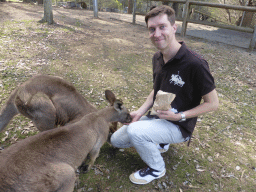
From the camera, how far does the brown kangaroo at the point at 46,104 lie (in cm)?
250

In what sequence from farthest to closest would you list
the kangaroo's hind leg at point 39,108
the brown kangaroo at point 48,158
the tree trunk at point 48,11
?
the tree trunk at point 48,11 → the kangaroo's hind leg at point 39,108 → the brown kangaroo at point 48,158

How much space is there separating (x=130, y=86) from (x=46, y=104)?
8.19 ft

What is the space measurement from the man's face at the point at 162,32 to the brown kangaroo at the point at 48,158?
1308 mm

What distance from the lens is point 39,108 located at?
2.47 metres

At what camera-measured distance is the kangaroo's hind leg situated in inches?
97.4

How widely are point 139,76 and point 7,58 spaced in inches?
145

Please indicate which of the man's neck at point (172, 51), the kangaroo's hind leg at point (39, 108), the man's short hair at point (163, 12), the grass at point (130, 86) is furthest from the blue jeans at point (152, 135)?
the man's short hair at point (163, 12)

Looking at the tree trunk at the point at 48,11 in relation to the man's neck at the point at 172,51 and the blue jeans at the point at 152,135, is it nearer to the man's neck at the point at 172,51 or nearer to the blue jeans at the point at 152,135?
the man's neck at the point at 172,51

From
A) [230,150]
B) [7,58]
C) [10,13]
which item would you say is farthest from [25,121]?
[10,13]

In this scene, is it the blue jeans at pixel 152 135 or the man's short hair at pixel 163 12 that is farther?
the blue jeans at pixel 152 135

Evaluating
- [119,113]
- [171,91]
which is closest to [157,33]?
[171,91]

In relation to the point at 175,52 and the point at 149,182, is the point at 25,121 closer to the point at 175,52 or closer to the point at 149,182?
the point at 149,182

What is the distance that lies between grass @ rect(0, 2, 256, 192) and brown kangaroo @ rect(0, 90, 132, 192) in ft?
1.92

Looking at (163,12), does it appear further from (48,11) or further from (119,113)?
(48,11)
